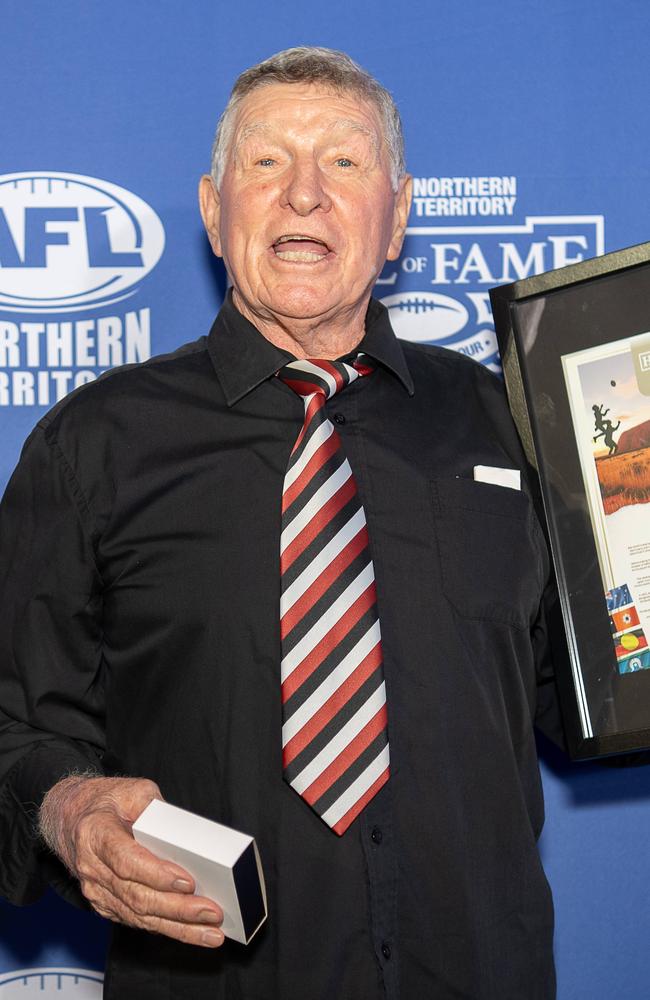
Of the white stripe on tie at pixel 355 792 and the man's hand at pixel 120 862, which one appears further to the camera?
the white stripe on tie at pixel 355 792

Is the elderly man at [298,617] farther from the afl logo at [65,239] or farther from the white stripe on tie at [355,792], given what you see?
the afl logo at [65,239]

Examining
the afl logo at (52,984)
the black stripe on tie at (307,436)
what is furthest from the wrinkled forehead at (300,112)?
the afl logo at (52,984)

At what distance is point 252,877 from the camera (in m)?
0.90

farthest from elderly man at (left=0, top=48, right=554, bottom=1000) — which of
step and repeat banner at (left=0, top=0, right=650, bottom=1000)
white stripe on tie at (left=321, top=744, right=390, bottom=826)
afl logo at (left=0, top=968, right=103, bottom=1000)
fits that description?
afl logo at (left=0, top=968, right=103, bottom=1000)

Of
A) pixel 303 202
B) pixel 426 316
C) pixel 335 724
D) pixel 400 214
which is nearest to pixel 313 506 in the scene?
pixel 335 724

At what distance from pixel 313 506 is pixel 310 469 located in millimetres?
41

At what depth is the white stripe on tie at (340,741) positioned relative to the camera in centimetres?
112

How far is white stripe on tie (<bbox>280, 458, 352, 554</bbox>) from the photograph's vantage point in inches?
46.7

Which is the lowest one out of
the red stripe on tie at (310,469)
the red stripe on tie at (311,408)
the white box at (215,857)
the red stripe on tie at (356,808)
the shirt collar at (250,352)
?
the white box at (215,857)

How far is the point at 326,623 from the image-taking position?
116 cm

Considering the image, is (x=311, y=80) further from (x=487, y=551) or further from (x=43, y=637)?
(x=43, y=637)

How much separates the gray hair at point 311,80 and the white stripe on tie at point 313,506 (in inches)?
15.7

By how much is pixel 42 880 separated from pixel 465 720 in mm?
481

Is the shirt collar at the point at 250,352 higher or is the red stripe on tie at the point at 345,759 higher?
the shirt collar at the point at 250,352
